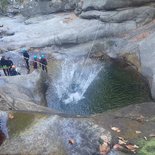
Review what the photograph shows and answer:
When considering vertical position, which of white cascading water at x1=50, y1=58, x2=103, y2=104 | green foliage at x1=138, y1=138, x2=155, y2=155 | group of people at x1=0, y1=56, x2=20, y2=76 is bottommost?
white cascading water at x1=50, y1=58, x2=103, y2=104

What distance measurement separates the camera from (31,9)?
3591cm

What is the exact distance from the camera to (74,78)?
893 inches

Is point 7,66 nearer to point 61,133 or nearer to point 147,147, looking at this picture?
point 61,133

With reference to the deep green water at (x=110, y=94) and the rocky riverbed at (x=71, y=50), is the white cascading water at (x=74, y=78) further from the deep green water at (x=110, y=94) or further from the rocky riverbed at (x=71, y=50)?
the rocky riverbed at (x=71, y=50)

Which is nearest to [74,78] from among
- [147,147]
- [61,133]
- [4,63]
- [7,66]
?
[7,66]

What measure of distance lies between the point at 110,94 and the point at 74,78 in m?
3.78

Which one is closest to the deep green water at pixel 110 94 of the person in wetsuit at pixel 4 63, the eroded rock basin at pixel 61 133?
the person in wetsuit at pixel 4 63

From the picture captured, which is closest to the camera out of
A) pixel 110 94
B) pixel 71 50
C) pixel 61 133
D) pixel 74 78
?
pixel 61 133

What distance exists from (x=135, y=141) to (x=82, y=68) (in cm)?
1276

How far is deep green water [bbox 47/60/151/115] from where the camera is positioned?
1844 cm

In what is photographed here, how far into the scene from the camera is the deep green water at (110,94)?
18438 millimetres

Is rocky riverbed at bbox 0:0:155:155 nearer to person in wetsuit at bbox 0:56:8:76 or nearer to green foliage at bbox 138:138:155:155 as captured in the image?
green foliage at bbox 138:138:155:155

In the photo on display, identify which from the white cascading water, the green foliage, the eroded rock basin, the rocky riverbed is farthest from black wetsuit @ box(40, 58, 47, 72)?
the green foliage

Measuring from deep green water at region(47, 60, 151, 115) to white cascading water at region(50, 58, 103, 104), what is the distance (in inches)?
15.9
